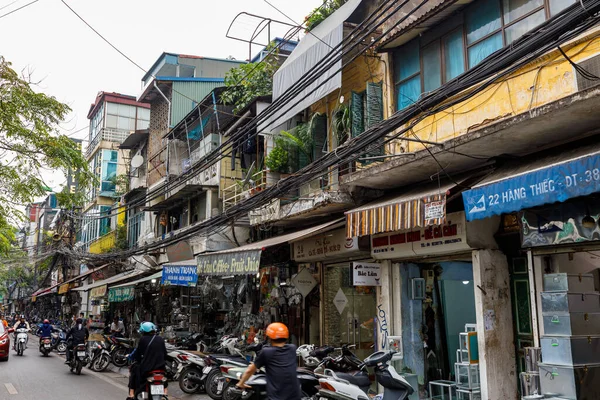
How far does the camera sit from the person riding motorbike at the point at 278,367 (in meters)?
5.69

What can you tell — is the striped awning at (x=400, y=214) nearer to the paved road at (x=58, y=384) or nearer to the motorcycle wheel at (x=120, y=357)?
the paved road at (x=58, y=384)

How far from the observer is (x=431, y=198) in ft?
→ 27.2

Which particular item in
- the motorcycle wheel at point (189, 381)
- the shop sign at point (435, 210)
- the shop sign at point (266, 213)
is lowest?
the motorcycle wheel at point (189, 381)

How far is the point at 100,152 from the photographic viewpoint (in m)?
37.5

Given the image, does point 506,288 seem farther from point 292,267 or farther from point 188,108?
point 188,108

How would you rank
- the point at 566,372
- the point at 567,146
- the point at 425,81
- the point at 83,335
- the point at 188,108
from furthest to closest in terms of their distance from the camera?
the point at 188,108 < the point at 83,335 < the point at 425,81 < the point at 567,146 < the point at 566,372

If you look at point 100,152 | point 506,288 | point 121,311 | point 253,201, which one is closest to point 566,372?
point 506,288

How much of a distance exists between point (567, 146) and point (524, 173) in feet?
4.58

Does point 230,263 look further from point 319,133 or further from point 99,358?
point 99,358

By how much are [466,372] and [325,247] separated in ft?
15.7

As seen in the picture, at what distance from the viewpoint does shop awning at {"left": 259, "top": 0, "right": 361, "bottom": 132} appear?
38.1 ft

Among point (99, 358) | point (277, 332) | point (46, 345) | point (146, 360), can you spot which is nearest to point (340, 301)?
point (146, 360)

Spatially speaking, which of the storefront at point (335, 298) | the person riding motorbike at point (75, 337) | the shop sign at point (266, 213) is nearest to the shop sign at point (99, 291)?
the person riding motorbike at point (75, 337)

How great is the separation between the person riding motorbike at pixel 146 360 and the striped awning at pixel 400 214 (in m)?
4.12
